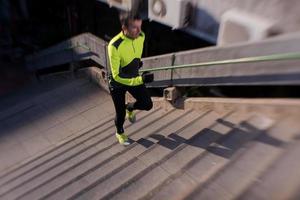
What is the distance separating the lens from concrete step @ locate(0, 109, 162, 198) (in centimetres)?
499

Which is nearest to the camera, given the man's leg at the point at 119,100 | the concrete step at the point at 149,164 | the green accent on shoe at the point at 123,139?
the concrete step at the point at 149,164

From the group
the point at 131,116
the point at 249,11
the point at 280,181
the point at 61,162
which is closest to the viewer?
the point at 280,181

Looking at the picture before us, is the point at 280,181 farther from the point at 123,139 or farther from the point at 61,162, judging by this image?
the point at 61,162

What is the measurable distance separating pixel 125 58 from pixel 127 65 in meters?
0.13

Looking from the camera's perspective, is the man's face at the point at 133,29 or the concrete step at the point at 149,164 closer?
the concrete step at the point at 149,164

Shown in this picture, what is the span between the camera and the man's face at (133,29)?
4.28m

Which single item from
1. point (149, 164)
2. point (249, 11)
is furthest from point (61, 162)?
point (249, 11)

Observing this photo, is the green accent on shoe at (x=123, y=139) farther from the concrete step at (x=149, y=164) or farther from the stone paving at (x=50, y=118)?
the stone paving at (x=50, y=118)

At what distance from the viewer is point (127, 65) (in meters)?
4.78

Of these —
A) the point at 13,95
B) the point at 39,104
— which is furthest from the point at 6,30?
the point at 39,104

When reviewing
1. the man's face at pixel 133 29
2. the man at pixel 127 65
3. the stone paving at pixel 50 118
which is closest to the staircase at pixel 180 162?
the man at pixel 127 65

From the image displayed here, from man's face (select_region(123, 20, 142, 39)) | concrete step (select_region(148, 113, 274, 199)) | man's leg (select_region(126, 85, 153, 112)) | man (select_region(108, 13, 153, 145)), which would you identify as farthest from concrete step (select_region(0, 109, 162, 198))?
man's face (select_region(123, 20, 142, 39))

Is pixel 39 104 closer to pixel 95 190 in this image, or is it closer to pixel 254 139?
pixel 95 190

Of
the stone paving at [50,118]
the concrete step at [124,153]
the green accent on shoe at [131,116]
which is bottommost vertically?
the stone paving at [50,118]
